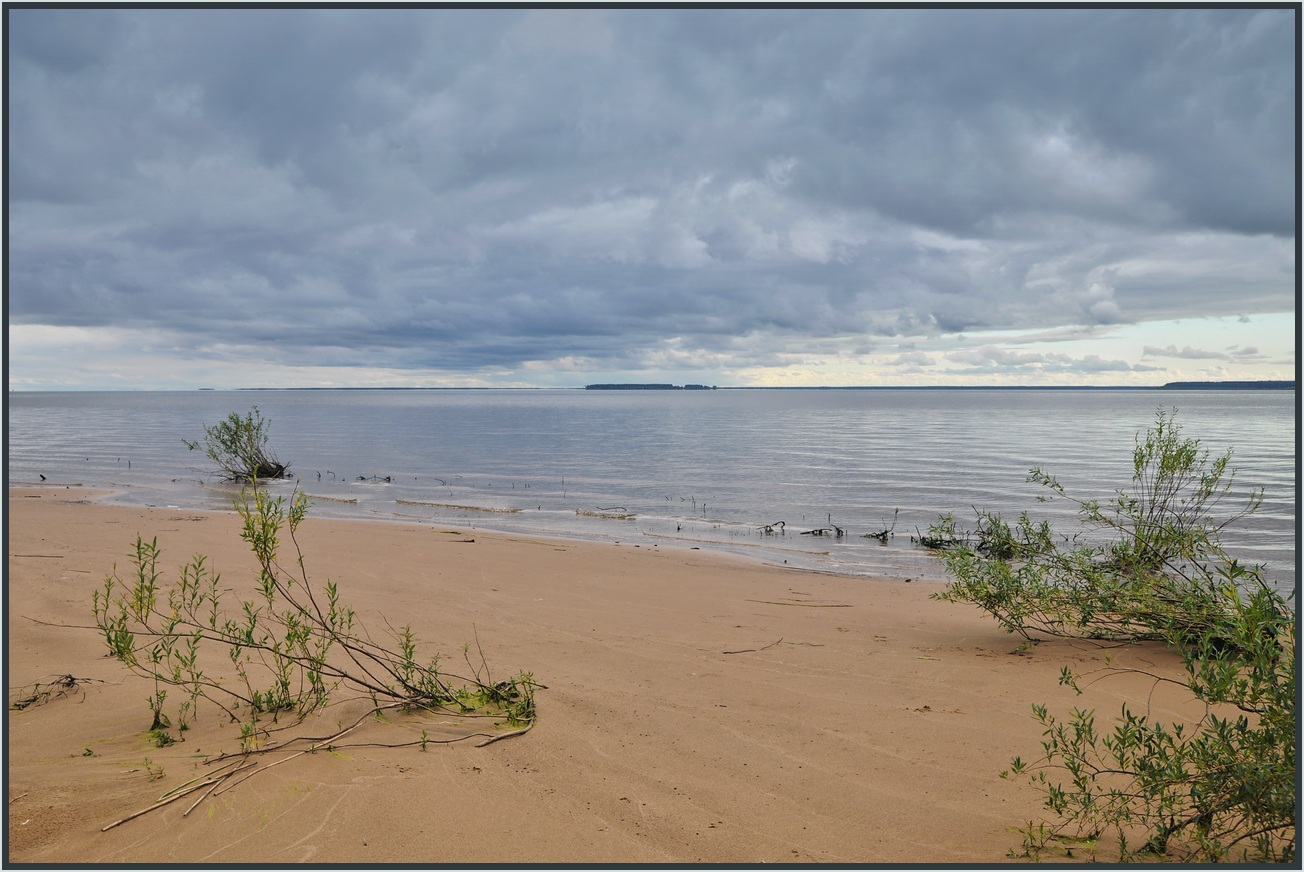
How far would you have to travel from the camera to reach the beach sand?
3959 millimetres

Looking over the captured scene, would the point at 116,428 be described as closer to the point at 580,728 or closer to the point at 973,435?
the point at 973,435

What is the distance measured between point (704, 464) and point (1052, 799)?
109ft

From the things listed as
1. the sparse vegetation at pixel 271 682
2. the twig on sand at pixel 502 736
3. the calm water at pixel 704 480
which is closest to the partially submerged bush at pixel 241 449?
the calm water at pixel 704 480

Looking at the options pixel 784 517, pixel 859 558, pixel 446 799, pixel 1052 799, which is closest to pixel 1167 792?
pixel 1052 799

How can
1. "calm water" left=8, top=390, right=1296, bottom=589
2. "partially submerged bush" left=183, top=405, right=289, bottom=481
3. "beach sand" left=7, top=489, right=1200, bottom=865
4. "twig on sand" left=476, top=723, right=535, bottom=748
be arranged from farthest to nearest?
1. "partially submerged bush" left=183, top=405, right=289, bottom=481
2. "calm water" left=8, top=390, right=1296, bottom=589
3. "twig on sand" left=476, top=723, right=535, bottom=748
4. "beach sand" left=7, top=489, right=1200, bottom=865

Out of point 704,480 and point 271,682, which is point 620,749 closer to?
point 271,682

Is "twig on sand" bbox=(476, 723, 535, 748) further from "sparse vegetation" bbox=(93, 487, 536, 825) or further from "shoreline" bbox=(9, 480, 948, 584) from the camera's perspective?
"shoreline" bbox=(9, 480, 948, 584)

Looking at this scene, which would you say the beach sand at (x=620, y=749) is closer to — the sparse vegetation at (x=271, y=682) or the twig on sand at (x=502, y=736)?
the twig on sand at (x=502, y=736)

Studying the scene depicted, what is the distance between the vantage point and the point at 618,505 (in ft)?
80.8

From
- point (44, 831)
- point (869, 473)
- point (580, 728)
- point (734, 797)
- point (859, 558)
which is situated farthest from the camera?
point (869, 473)

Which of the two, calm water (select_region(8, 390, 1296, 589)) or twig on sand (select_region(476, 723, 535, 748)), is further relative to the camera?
calm water (select_region(8, 390, 1296, 589))

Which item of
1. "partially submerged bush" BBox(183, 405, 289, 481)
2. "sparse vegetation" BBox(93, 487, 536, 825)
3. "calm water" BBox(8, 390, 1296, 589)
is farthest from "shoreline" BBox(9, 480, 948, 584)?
"sparse vegetation" BBox(93, 487, 536, 825)

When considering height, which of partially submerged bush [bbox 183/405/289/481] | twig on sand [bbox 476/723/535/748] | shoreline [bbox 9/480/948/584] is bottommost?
shoreline [bbox 9/480/948/584]

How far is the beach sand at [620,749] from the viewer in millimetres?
3959
